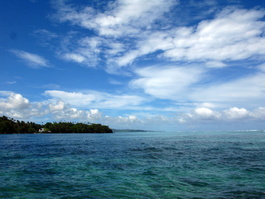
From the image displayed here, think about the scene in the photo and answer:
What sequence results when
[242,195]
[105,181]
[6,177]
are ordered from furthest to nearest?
1. [6,177]
2. [105,181]
3. [242,195]

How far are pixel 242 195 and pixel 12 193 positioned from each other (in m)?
19.6

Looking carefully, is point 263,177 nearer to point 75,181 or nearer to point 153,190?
point 153,190

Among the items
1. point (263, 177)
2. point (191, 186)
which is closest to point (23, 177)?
point (191, 186)

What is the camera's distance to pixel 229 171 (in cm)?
2692

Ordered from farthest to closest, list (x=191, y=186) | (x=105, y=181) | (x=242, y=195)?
1. (x=105, y=181)
2. (x=191, y=186)
3. (x=242, y=195)

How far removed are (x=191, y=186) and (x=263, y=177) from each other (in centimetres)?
992

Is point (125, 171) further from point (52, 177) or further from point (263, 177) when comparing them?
point (263, 177)

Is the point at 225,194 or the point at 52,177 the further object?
the point at 52,177

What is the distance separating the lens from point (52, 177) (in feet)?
80.9

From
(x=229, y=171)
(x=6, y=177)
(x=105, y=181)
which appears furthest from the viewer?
(x=229, y=171)

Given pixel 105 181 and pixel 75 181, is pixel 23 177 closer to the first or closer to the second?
pixel 75 181

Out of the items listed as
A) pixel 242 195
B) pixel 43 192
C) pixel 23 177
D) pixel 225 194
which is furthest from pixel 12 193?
pixel 242 195

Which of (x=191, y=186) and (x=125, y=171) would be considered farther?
(x=125, y=171)

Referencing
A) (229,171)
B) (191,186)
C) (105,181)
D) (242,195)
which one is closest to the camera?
(242,195)
